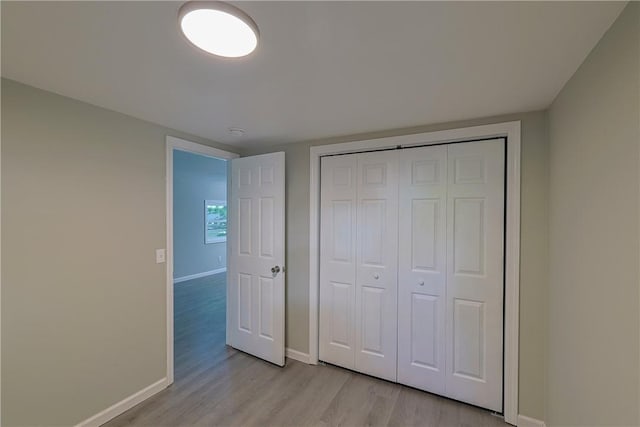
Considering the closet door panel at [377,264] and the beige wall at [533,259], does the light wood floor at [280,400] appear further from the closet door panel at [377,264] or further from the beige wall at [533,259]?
the beige wall at [533,259]

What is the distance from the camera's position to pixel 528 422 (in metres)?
1.88

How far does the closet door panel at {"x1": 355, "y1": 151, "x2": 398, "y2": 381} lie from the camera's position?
2381mm

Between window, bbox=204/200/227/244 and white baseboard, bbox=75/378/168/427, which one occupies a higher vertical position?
window, bbox=204/200/227/244

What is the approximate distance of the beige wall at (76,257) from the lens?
1.53 metres

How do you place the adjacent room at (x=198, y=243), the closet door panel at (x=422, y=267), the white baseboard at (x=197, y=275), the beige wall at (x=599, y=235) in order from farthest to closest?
the white baseboard at (x=197, y=275), the adjacent room at (x=198, y=243), the closet door panel at (x=422, y=267), the beige wall at (x=599, y=235)

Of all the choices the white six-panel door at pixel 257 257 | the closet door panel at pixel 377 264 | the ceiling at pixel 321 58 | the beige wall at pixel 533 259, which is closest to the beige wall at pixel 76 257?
the ceiling at pixel 321 58

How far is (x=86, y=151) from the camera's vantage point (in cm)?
183

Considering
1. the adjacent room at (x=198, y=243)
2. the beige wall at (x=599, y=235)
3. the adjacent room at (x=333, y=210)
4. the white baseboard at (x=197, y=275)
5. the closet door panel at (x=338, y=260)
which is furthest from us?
the white baseboard at (x=197, y=275)

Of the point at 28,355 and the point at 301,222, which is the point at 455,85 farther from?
the point at 28,355

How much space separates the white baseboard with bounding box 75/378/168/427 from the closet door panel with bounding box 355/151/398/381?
1724mm

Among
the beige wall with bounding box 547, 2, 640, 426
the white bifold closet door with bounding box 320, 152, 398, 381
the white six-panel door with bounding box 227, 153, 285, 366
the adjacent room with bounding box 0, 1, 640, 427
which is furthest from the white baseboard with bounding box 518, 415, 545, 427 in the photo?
the white six-panel door with bounding box 227, 153, 285, 366

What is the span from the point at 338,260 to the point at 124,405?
200 cm

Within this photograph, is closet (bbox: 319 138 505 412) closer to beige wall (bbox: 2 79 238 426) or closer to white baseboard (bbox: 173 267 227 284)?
beige wall (bbox: 2 79 238 426)

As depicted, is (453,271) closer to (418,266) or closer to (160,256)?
(418,266)
